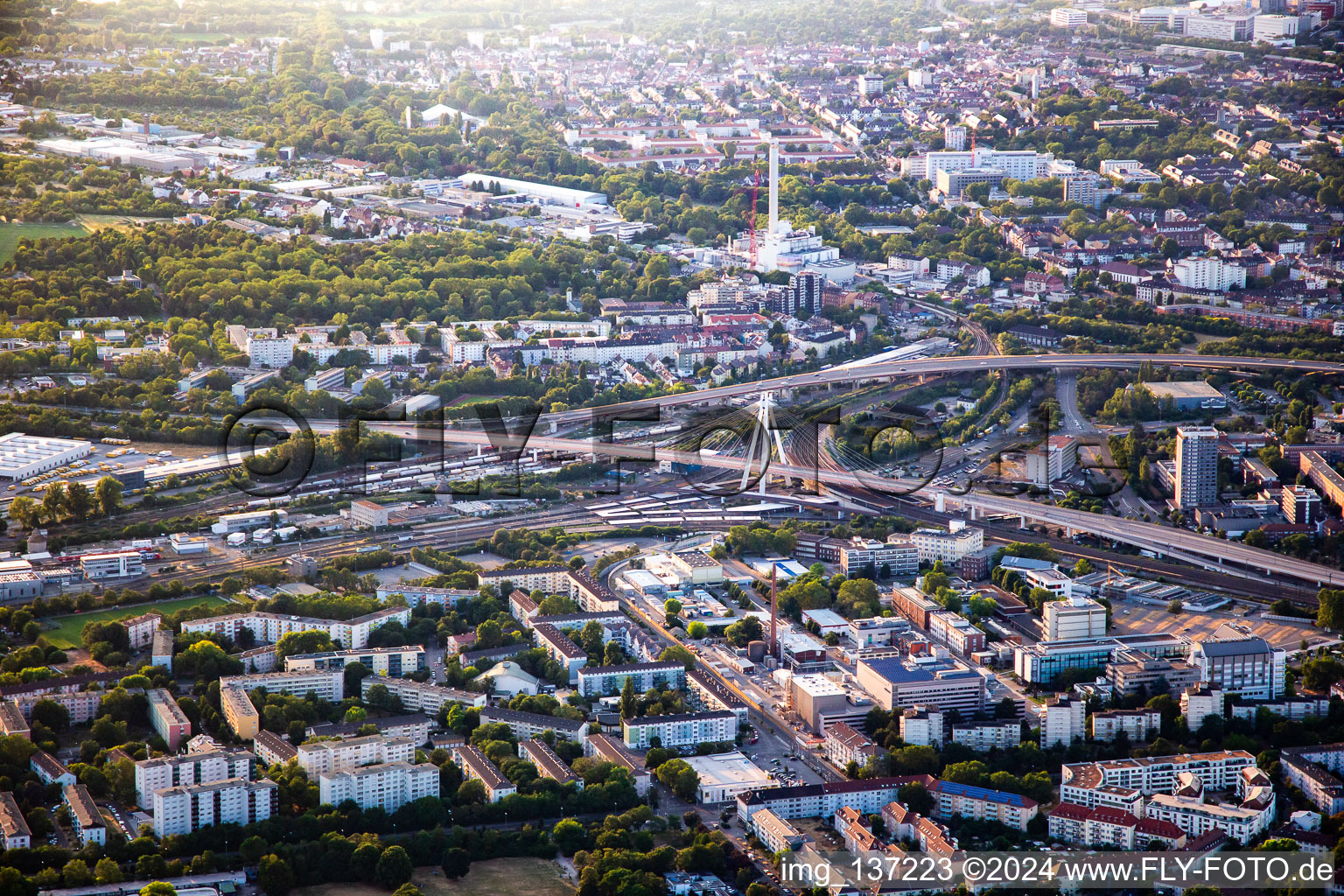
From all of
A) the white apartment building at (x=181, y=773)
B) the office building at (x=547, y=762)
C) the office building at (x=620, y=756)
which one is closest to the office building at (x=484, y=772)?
the office building at (x=547, y=762)

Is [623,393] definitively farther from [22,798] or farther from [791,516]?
[22,798]

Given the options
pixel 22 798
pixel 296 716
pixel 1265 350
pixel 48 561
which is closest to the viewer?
pixel 22 798

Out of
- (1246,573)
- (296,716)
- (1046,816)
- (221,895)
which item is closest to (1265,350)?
(1246,573)

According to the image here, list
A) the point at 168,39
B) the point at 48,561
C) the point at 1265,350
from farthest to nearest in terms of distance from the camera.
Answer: the point at 168,39 < the point at 1265,350 < the point at 48,561

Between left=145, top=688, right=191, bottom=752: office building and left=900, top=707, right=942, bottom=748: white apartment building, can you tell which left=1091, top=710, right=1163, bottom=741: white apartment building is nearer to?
left=900, top=707, right=942, bottom=748: white apartment building

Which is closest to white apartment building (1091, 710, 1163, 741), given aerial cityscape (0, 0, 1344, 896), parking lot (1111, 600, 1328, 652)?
aerial cityscape (0, 0, 1344, 896)

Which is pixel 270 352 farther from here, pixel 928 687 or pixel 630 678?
pixel 928 687
